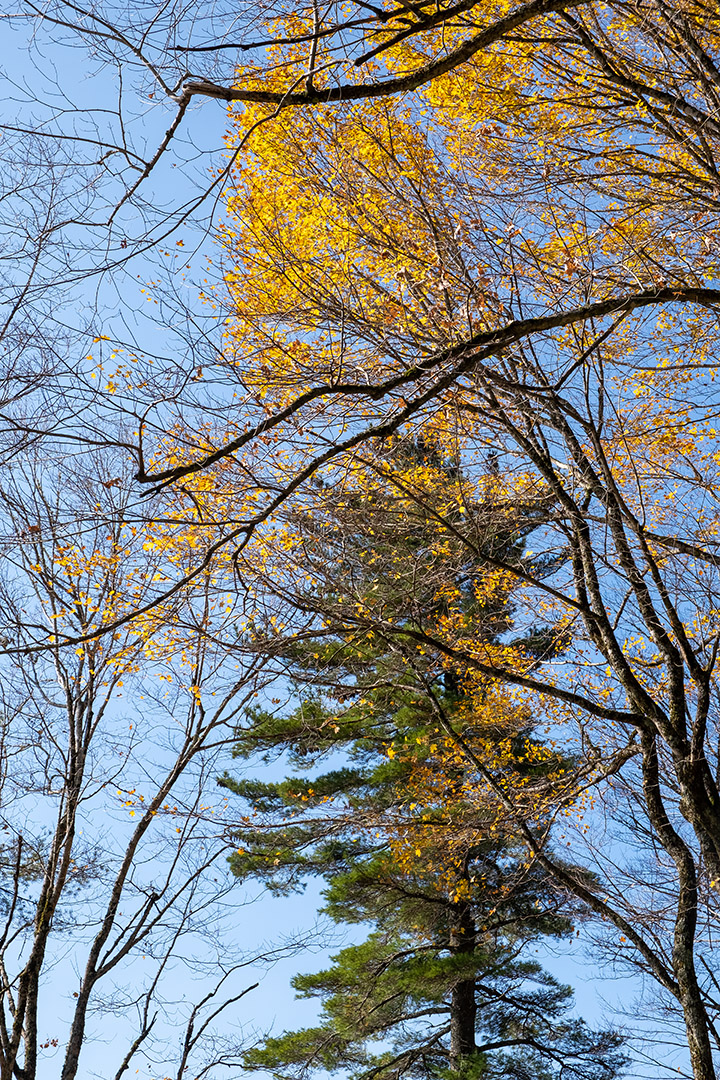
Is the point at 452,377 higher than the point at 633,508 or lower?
lower

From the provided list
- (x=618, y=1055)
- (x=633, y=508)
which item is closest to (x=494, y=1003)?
(x=618, y=1055)

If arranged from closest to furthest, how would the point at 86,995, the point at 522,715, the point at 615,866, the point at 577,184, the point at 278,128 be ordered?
the point at 577,184
the point at 278,128
the point at 615,866
the point at 86,995
the point at 522,715

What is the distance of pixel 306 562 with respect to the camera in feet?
16.9

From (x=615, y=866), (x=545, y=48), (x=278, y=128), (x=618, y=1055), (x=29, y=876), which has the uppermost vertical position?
(x=545, y=48)

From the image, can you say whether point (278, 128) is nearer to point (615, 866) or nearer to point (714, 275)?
point (714, 275)

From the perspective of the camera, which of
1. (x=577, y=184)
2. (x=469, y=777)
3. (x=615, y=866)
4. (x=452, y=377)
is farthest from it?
(x=469, y=777)

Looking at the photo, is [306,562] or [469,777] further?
[469,777]

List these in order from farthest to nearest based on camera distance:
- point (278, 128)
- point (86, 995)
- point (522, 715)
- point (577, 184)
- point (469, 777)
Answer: point (469, 777) → point (522, 715) → point (86, 995) → point (278, 128) → point (577, 184)

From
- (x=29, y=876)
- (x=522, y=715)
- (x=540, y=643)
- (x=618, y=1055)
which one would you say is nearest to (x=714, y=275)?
(x=522, y=715)

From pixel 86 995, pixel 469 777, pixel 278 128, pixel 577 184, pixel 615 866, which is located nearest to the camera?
pixel 577 184

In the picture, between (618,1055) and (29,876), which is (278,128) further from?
(618,1055)

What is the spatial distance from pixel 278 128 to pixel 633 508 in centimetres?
340

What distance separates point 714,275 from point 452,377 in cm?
286

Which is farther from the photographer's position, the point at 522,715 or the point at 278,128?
the point at 522,715
